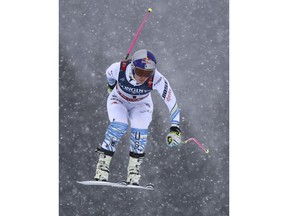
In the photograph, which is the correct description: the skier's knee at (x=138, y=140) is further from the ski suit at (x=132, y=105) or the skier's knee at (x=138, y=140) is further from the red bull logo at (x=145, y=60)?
the red bull logo at (x=145, y=60)

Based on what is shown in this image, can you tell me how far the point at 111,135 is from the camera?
4.64m

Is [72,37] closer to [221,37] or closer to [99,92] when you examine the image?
[99,92]

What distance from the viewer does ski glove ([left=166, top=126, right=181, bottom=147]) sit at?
4691 millimetres

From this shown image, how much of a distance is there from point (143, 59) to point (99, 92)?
0.54 meters

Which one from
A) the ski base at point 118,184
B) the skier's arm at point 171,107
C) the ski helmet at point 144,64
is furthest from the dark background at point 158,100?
the ski helmet at point 144,64

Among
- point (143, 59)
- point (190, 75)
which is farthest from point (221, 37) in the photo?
point (143, 59)

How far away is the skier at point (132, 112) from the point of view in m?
4.63

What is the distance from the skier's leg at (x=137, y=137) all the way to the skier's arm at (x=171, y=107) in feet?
0.39

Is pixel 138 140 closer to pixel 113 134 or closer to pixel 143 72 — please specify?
pixel 113 134

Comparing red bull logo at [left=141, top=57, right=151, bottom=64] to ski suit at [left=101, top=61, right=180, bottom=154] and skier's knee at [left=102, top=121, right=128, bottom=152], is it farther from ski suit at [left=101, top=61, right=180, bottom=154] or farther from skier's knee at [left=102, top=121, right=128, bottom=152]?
skier's knee at [left=102, top=121, right=128, bottom=152]

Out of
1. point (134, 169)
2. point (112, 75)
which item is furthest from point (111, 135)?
point (112, 75)

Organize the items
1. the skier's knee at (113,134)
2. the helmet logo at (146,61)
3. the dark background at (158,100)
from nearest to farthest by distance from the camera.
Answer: the helmet logo at (146,61) → the skier's knee at (113,134) → the dark background at (158,100)

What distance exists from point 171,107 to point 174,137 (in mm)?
Answer: 194

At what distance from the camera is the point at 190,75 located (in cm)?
490
